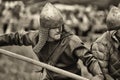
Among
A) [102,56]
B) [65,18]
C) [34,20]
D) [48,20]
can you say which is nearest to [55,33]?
[48,20]

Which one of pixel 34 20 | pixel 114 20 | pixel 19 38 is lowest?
pixel 34 20

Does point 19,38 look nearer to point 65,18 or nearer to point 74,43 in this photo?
point 74,43

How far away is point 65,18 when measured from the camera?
18.5 ft

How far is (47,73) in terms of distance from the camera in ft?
13.0

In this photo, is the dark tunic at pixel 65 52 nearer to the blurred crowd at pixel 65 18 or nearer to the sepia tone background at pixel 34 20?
the blurred crowd at pixel 65 18

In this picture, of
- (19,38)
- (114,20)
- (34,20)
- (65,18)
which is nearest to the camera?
(114,20)

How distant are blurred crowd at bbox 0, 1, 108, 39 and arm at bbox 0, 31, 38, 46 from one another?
1047 millimetres

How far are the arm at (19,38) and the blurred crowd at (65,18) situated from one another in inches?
41.2

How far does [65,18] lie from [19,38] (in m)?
1.61

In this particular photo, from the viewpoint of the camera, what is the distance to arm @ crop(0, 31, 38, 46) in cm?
402

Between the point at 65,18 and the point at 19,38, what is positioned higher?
the point at 19,38

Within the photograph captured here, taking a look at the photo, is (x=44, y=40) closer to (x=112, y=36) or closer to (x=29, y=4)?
(x=112, y=36)

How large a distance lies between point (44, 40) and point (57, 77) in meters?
0.26

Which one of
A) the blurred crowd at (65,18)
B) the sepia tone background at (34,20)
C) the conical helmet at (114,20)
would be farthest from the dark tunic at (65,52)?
the sepia tone background at (34,20)
